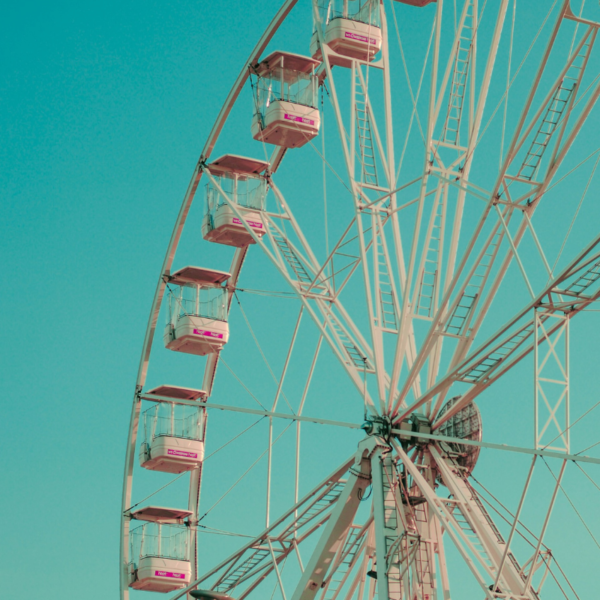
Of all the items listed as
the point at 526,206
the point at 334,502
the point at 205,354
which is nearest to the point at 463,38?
the point at 526,206

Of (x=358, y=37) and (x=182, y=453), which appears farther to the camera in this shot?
(x=182, y=453)

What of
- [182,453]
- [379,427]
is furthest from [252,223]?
[379,427]

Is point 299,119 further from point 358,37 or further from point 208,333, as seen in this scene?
point 208,333

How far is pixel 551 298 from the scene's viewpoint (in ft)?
66.5

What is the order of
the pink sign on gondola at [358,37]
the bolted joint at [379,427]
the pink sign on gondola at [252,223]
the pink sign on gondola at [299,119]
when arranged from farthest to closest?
the pink sign on gondola at [252,223]
the pink sign on gondola at [299,119]
the pink sign on gondola at [358,37]
the bolted joint at [379,427]

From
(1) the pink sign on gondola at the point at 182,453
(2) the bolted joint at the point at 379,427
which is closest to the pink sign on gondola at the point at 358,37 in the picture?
(2) the bolted joint at the point at 379,427

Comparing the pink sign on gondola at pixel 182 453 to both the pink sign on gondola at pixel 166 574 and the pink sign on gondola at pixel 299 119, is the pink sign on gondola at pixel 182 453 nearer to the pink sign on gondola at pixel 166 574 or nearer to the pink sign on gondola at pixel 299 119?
the pink sign on gondola at pixel 166 574

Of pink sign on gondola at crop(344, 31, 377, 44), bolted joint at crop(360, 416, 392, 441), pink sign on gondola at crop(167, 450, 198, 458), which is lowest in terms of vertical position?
bolted joint at crop(360, 416, 392, 441)

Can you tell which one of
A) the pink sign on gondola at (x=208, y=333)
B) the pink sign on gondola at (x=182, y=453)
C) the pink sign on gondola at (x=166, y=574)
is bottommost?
the pink sign on gondola at (x=166, y=574)

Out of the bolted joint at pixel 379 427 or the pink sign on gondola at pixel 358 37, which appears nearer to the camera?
the bolted joint at pixel 379 427

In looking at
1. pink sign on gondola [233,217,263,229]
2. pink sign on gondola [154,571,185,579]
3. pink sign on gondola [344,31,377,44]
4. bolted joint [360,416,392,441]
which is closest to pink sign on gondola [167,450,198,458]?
pink sign on gondola [154,571,185,579]

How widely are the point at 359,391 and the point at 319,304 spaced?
2.78m

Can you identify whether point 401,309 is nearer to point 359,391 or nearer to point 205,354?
point 359,391

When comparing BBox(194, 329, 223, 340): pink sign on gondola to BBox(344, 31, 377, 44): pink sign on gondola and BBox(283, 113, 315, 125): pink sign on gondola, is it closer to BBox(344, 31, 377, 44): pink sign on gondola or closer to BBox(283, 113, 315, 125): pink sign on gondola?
BBox(283, 113, 315, 125): pink sign on gondola
